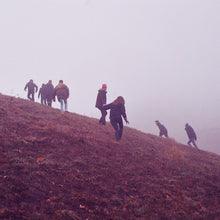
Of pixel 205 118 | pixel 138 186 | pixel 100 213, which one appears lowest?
pixel 100 213

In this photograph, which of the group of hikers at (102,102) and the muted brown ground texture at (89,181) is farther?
the group of hikers at (102,102)

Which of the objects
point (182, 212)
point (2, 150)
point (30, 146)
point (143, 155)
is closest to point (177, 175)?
point (143, 155)

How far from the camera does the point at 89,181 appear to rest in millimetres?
6672

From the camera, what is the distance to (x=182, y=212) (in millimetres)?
5711

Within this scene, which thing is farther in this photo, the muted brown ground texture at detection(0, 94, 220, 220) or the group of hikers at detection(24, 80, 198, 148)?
the group of hikers at detection(24, 80, 198, 148)

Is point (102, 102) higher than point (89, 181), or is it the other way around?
point (102, 102)

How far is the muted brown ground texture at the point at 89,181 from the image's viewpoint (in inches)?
199

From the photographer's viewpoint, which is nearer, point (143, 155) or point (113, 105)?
point (143, 155)

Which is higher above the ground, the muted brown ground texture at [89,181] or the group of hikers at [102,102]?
the group of hikers at [102,102]

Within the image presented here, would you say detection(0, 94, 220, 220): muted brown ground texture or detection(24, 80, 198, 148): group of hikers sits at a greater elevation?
detection(24, 80, 198, 148): group of hikers

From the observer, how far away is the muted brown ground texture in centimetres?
505

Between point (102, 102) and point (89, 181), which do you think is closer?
point (89, 181)

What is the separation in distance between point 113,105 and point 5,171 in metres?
7.29

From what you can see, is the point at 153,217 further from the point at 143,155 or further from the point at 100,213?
the point at 143,155
